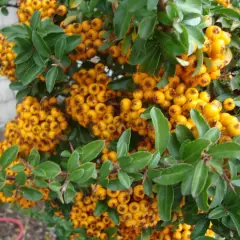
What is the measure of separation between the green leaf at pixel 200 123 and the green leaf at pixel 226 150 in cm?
5

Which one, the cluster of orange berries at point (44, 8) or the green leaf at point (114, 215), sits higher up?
the cluster of orange berries at point (44, 8)

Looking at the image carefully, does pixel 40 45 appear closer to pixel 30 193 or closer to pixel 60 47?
pixel 60 47

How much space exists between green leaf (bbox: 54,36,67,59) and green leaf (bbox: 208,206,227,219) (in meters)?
0.51

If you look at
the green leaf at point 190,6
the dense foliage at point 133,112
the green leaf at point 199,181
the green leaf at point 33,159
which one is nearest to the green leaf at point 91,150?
the dense foliage at point 133,112

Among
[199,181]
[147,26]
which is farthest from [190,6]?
[199,181]

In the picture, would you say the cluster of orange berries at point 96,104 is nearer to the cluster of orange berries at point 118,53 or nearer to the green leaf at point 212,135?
the cluster of orange berries at point 118,53

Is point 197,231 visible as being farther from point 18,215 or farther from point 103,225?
point 18,215

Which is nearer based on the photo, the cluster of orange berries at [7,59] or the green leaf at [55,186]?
the green leaf at [55,186]

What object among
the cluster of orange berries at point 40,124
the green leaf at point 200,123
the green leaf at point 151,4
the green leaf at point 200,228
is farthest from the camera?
the cluster of orange berries at point 40,124

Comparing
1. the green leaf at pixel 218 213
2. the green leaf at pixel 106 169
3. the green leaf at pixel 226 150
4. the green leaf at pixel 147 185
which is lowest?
the green leaf at pixel 218 213

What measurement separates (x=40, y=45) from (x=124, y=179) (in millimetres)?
395

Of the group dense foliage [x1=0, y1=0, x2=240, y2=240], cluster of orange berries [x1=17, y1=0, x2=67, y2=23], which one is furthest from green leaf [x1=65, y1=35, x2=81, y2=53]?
cluster of orange berries [x1=17, y1=0, x2=67, y2=23]

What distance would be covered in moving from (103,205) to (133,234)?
0.19 m

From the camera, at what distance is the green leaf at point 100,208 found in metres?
0.96
